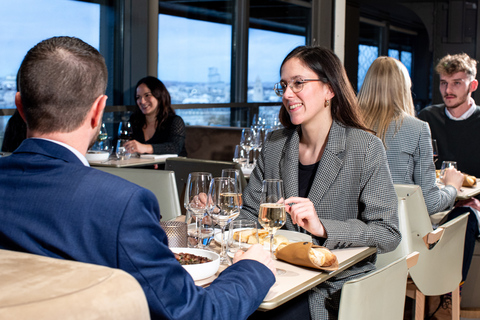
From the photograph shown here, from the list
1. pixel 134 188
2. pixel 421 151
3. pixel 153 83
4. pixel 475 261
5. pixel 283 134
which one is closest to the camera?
pixel 134 188

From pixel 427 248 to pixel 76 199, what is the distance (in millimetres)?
2069

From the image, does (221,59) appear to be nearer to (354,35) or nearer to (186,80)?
(186,80)

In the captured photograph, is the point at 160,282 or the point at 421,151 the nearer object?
the point at 160,282

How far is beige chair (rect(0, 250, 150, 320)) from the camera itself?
640 mm

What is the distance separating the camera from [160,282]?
3.69 feet

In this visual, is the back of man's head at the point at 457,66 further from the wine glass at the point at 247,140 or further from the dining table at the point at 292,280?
the dining table at the point at 292,280

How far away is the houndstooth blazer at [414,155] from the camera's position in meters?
3.35

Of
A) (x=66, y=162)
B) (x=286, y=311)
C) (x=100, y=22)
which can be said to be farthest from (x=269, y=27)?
(x=66, y=162)

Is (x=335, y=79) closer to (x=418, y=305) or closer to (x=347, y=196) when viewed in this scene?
(x=347, y=196)

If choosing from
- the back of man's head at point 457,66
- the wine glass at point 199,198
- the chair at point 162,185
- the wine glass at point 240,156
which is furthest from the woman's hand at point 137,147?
the wine glass at point 199,198

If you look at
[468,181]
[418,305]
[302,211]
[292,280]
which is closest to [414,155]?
[468,181]

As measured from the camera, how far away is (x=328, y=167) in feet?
7.33

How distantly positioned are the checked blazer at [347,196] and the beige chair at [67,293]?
1.31m

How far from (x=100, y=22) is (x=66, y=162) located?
6.01m
